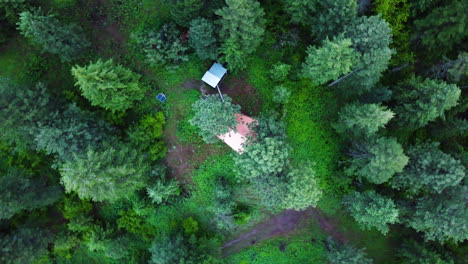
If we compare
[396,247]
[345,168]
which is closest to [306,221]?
[345,168]

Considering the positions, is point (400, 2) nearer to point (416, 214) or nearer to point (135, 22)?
point (416, 214)

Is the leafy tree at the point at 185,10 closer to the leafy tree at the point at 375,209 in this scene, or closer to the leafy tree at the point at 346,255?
the leafy tree at the point at 375,209

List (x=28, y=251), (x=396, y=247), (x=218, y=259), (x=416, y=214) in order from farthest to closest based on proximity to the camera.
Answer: (x=396, y=247), (x=218, y=259), (x=28, y=251), (x=416, y=214)

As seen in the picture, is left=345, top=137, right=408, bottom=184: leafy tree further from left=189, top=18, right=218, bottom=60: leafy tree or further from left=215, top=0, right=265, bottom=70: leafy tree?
left=189, top=18, right=218, bottom=60: leafy tree

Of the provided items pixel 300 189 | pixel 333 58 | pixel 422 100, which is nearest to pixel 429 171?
pixel 422 100

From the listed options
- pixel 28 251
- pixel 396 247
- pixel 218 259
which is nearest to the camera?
pixel 28 251
